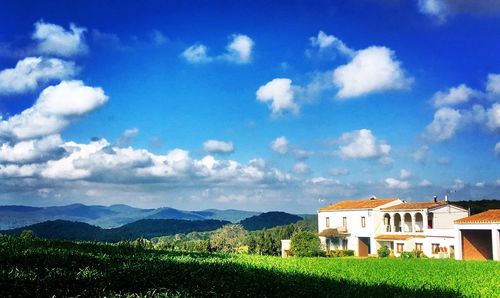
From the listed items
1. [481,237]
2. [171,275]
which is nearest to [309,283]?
[171,275]

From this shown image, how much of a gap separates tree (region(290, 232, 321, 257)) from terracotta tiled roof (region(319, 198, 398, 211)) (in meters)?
10.8

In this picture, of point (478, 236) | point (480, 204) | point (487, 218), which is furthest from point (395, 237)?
point (480, 204)

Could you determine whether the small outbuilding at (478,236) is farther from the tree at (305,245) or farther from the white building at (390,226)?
the tree at (305,245)

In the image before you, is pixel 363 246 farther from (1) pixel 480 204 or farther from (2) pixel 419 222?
(1) pixel 480 204

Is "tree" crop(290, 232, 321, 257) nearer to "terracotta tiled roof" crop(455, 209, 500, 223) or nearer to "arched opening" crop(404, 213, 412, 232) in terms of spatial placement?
"arched opening" crop(404, 213, 412, 232)

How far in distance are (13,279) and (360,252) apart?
58.3 m

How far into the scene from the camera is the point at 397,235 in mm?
56219

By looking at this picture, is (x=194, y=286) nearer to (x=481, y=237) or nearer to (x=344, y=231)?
(x=481, y=237)

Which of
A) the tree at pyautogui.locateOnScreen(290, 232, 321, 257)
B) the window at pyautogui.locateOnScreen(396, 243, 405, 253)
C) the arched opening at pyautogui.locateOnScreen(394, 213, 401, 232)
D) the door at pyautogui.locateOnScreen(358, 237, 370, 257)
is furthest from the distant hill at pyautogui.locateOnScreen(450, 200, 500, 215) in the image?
the tree at pyautogui.locateOnScreen(290, 232, 321, 257)

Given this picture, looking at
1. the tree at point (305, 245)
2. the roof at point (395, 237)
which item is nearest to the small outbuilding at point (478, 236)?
the roof at point (395, 237)

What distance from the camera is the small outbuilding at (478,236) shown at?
39.5 m

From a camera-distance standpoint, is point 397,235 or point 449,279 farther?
point 397,235

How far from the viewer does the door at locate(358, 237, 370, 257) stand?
204 feet

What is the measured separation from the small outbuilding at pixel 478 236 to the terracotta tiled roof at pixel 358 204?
59.3ft
